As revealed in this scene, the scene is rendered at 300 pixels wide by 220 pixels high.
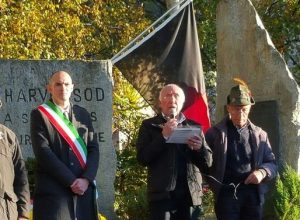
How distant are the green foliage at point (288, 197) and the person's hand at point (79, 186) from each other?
8.35 feet

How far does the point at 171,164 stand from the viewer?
21.7ft

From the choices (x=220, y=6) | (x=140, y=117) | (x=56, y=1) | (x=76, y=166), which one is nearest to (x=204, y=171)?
(x=76, y=166)

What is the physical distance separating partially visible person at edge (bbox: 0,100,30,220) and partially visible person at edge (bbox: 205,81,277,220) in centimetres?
176

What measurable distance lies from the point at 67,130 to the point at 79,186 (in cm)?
48

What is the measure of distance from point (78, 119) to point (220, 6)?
332 cm

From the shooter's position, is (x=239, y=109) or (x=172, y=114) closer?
(x=172, y=114)

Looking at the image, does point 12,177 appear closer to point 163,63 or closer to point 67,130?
point 67,130

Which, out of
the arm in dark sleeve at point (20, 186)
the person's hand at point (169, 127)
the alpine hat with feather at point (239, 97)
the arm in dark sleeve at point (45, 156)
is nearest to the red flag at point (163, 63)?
the alpine hat with feather at point (239, 97)

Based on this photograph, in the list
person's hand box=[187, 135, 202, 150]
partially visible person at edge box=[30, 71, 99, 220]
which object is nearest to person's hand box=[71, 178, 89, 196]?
partially visible person at edge box=[30, 71, 99, 220]

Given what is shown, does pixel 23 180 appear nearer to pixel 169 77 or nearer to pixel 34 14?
pixel 169 77

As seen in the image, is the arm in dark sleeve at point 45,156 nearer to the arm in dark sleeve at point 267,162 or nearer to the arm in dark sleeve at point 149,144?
the arm in dark sleeve at point 149,144

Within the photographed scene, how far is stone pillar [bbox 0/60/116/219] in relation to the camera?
8.67m

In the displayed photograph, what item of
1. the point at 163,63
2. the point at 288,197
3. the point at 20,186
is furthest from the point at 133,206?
the point at 20,186

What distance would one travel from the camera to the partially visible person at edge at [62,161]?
620 cm
